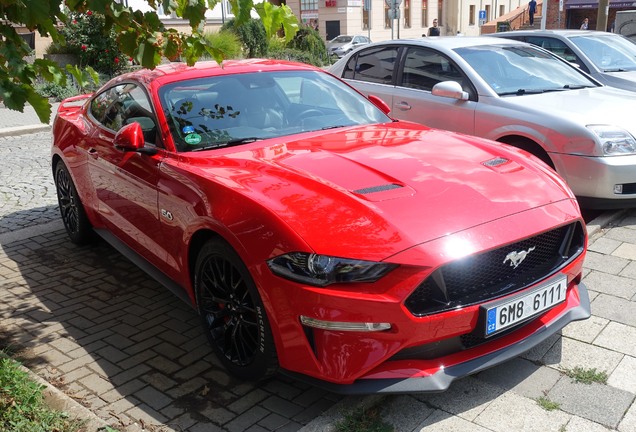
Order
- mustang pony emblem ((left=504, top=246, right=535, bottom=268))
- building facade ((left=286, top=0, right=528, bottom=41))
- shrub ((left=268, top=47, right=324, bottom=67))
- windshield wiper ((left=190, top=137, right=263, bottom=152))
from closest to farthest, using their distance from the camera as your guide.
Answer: mustang pony emblem ((left=504, top=246, right=535, bottom=268)) → windshield wiper ((left=190, top=137, right=263, bottom=152)) → shrub ((left=268, top=47, right=324, bottom=67)) → building facade ((left=286, top=0, right=528, bottom=41))

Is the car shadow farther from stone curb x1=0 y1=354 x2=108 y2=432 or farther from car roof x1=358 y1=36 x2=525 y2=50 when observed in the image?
car roof x1=358 y1=36 x2=525 y2=50

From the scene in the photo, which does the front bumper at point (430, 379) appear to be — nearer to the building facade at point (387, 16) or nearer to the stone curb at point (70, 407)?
the stone curb at point (70, 407)

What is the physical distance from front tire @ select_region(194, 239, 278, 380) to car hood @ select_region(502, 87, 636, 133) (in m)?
3.72

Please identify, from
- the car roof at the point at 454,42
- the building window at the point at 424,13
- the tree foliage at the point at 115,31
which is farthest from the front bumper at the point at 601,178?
the building window at the point at 424,13

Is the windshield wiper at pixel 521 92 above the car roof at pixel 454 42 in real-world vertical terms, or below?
below

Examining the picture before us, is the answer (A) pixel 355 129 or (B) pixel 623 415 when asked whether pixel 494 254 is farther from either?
(A) pixel 355 129

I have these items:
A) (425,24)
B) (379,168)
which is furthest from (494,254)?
(425,24)

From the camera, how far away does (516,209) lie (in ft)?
10.7

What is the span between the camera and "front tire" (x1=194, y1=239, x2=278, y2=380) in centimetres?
320

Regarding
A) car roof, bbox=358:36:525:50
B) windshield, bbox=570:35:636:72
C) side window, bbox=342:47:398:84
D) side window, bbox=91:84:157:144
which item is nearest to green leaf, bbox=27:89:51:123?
side window, bbox=91:84:157:144

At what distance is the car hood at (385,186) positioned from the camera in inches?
118

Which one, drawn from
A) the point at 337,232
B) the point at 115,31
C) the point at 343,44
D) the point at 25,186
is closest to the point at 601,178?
the point at 337,232

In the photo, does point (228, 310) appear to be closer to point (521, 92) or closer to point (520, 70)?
point (521, 92)

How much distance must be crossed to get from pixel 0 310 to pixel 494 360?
11.4 ft
